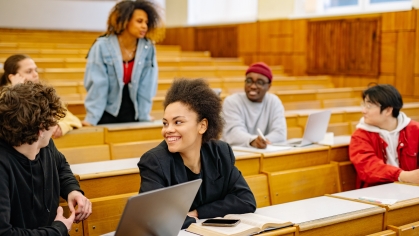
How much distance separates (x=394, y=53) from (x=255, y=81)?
8.98ft

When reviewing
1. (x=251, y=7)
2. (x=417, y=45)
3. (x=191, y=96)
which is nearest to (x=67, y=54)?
(x=251, y=7)

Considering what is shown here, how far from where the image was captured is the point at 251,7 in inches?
292

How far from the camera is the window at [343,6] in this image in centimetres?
557

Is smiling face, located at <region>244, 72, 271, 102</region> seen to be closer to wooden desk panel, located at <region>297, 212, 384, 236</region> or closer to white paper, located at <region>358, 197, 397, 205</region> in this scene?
white paper, located at <region>358, 197, 397, 205</region>

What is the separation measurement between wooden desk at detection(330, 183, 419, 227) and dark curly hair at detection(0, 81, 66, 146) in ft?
3.94

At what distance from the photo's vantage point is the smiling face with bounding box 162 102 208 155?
71.3 inches

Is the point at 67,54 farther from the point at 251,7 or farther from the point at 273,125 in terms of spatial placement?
the point at 273,125

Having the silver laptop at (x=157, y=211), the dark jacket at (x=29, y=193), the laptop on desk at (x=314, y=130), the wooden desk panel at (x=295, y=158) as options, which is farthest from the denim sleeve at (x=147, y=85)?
the silver laptop at (x=157, y=211)

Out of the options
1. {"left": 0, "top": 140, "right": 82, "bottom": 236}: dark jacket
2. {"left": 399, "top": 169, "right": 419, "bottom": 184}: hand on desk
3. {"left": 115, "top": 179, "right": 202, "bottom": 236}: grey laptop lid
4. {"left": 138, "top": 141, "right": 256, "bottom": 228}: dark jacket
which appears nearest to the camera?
{"left": 115, "top": 179, "right": 202, "bottom": 236}: grey laptop lid

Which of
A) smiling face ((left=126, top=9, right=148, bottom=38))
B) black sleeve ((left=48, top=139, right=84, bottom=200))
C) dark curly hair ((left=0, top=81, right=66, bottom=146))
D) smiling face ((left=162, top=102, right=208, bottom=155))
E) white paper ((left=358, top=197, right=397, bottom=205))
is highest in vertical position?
smiling face ((left=126, top=9, right=148, bottom=38))

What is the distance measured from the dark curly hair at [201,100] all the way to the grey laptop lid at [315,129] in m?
1.11

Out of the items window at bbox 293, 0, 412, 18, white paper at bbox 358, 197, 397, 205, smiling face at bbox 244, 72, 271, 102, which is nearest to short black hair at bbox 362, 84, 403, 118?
smiling face at bbox 244, 72, 271, 102

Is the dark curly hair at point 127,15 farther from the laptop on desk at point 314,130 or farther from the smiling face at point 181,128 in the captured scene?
the smiling face at point 181,128

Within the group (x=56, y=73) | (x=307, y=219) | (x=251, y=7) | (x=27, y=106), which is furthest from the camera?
(x=251, y=7)
